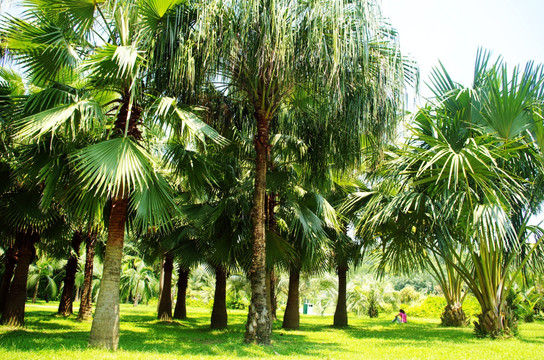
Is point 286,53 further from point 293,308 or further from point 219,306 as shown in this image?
point 293,308

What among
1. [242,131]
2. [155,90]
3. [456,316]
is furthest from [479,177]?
[456,316]

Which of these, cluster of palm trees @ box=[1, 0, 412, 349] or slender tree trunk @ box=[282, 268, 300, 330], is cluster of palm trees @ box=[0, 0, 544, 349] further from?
slender tree trunk @ box=[282, 268, 300, 330]

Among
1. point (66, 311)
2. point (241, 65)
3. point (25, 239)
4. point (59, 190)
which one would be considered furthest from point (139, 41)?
point (66, 311)

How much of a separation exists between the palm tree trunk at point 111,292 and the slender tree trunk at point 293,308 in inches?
318

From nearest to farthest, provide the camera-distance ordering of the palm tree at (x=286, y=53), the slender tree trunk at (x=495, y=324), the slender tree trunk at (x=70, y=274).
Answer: the palm tree at (x=286, y=53) < the slender tree trunk at (x=495, y=324) < the slender tree trunk at (x=70, y=274)

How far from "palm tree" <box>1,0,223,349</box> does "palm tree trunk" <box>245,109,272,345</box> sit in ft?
6.02

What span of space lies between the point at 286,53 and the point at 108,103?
135 inches

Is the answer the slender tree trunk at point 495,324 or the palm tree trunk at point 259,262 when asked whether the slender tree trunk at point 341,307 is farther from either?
the palm tree trunk at point 259,262

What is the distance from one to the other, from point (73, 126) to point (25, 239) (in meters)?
6.04

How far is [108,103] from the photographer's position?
291 inches

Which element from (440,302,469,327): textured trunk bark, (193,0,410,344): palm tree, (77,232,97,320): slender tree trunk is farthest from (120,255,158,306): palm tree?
(193,0,410,344): palm tree

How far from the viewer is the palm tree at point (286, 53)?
24.7 ft

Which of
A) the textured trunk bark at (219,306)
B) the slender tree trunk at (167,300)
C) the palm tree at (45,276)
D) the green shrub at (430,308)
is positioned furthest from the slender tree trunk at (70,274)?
the green shrub at (430,308)

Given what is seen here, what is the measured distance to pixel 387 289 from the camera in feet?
99.5
